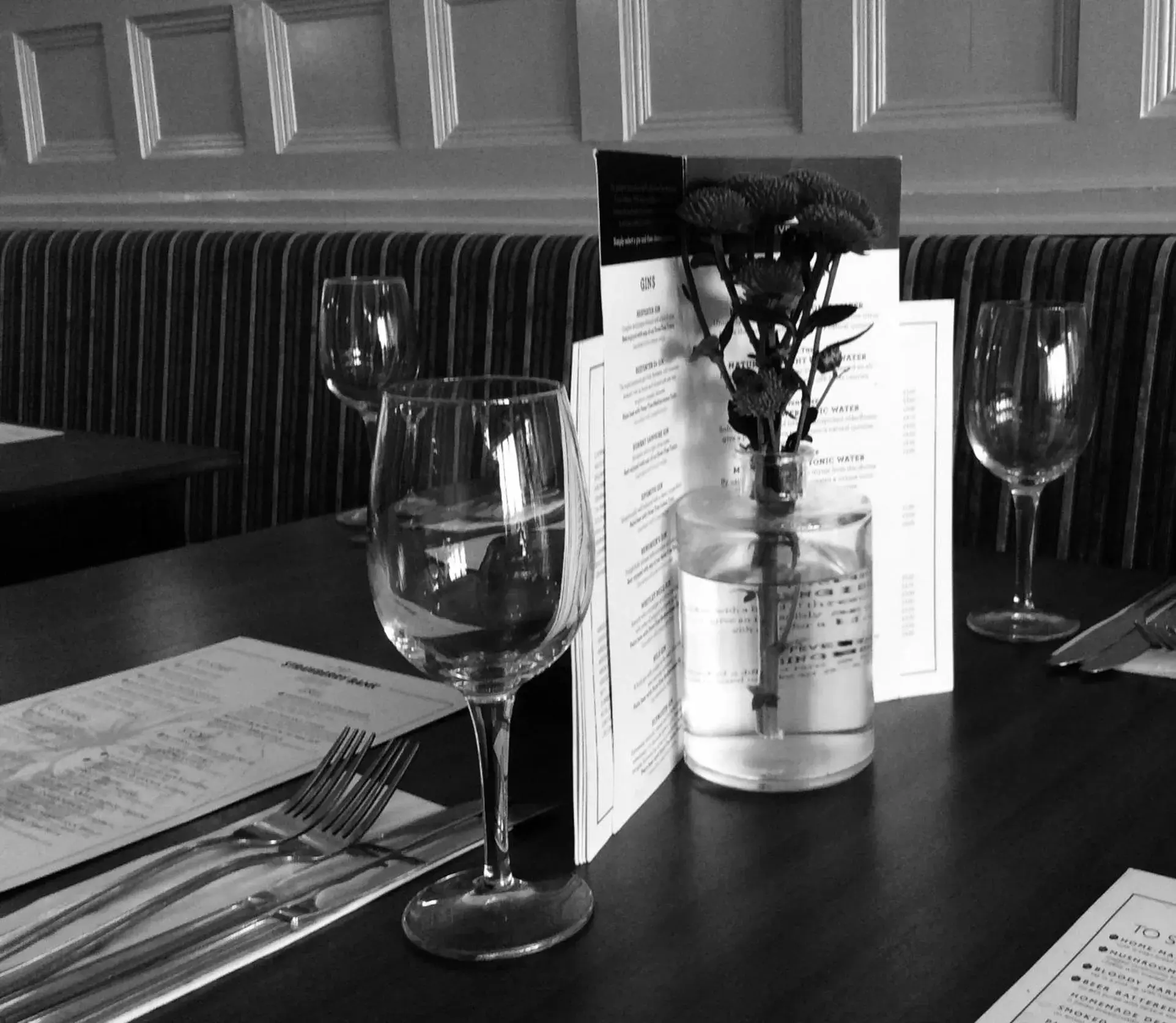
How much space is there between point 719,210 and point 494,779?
29 centimetres

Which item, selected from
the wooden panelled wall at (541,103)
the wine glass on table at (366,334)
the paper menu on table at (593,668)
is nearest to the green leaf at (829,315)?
the paper menu on table at (593,668)

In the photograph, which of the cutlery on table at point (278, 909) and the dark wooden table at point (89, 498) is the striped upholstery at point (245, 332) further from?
the cutlery on table at point (278, 909)

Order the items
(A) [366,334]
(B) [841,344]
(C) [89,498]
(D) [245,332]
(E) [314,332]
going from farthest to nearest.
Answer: (D) [245,332] → (E) [314,332] → (C) [89,498] → (A) [366,334] → (B) [841,344]

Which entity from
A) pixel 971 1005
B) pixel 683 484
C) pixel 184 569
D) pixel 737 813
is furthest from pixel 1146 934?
pixel 184 569

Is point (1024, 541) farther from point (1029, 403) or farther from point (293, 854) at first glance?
point (293, 854)

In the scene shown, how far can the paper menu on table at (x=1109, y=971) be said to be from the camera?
0.48m

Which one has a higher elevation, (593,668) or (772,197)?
(772,197)

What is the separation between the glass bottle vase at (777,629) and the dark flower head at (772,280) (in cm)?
8

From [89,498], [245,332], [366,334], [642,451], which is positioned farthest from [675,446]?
[245,332]

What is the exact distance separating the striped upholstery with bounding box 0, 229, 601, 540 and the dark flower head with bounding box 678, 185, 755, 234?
1.32m

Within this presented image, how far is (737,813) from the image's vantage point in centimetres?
66

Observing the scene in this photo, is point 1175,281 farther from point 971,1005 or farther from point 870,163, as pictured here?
point 971,1005

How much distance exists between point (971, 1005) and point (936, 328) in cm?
45

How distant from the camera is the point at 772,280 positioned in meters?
0.65
